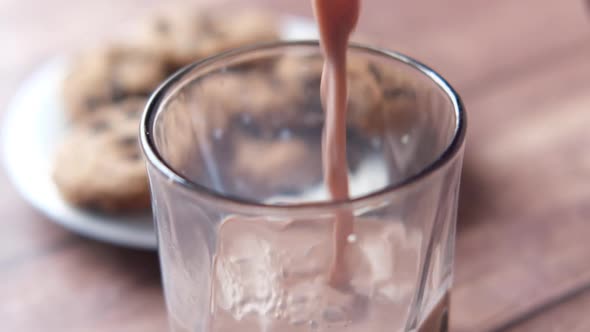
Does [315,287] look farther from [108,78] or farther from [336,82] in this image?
[108,78]

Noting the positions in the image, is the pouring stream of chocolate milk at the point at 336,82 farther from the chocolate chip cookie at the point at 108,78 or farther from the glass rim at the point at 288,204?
the chocolate chip cookie at the point at 108,78

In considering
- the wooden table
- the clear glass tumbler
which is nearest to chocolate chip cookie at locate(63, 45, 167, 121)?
the wooden table

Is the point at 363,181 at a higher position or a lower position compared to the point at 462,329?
higher

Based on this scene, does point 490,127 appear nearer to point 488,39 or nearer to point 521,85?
point 521,85

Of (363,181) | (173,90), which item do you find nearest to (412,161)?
(363,181)

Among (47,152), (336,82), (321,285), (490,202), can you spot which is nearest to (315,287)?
(321,285)
